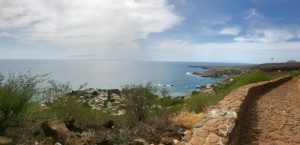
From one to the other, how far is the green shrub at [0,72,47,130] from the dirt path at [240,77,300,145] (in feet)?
14.9

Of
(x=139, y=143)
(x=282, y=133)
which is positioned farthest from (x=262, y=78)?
(x=139, y=143)

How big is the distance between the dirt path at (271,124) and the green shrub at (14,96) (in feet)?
14.9

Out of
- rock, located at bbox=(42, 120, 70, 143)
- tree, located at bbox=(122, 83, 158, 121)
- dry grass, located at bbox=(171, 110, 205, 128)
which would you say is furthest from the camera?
tree, located at bbox=(122, 83, 158, 121)

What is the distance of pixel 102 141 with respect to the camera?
701 centimetres

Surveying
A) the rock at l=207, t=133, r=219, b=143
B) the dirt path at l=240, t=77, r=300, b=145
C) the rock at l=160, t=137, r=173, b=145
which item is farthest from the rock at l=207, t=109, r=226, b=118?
the rock at l=207, t=133, r=219, b=143

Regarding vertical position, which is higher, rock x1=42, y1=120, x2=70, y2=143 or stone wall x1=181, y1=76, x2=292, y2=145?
stone wall x1=181, y1=76, x2=292, y2=145

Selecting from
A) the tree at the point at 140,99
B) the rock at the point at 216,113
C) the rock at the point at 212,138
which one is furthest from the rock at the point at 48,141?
the tree at the point at 140,99

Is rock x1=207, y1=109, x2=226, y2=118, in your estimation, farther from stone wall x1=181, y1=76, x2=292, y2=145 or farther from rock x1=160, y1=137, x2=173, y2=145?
rock x1=160, y1=137, x2=173, y2=145

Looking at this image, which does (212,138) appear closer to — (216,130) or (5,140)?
(216,130)

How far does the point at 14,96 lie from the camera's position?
7.27 meters

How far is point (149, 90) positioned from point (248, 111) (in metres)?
3.79

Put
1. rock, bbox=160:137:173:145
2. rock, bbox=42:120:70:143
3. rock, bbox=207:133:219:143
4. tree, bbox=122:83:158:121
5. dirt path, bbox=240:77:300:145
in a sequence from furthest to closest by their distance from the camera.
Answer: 1. tree, bbox=122:83:158:121
2. dirt path, bbox=240:77:300:145
3. rock, bbox=160:137:173:145
4. rock, bbox=42:120:70:143
5. rock, bbox=207:133:219:143

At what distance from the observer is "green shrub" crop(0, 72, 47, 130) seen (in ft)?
23.2

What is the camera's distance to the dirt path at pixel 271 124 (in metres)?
7.55
